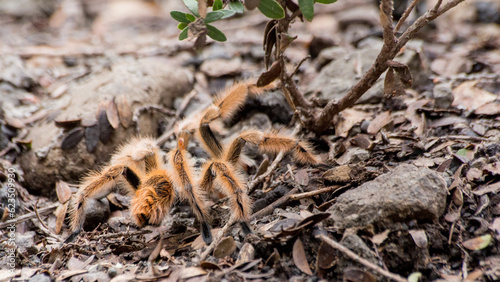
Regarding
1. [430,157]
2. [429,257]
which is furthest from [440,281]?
[430,157]

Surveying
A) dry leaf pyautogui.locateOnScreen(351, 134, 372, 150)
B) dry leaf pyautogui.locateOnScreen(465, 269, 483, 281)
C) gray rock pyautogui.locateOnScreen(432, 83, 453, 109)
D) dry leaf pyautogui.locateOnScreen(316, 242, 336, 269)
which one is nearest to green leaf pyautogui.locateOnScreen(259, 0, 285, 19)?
dry leaf pyautogui.locateOnScreen(351, 134, 372, 150)

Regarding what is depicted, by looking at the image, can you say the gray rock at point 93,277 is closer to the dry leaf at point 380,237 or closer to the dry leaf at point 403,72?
the dry leaf at point 380,237

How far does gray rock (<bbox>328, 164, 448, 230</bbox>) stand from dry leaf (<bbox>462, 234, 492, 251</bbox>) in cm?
24

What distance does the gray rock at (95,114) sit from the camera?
13.5 ft

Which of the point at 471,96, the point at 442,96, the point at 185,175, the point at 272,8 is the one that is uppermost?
the point at 272,8

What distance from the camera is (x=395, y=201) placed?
8.23ft

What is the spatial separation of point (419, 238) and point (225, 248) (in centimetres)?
130

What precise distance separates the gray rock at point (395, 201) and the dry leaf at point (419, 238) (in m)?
0.10

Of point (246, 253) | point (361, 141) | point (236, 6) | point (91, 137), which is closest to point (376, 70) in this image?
point (361, 141)

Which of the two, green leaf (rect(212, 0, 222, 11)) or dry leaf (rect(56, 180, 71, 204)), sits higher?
green leaf (rect(212, 0, 222, 11))

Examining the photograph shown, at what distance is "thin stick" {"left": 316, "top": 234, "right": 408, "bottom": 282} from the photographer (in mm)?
2197

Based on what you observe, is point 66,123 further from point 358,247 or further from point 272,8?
point 358,247

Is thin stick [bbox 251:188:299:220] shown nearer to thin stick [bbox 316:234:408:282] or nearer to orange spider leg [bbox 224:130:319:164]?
orange spider leg [bbox 224:130:319:164]

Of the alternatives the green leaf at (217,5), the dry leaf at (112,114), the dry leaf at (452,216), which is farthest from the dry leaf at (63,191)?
the dry leaf at (452,216)
